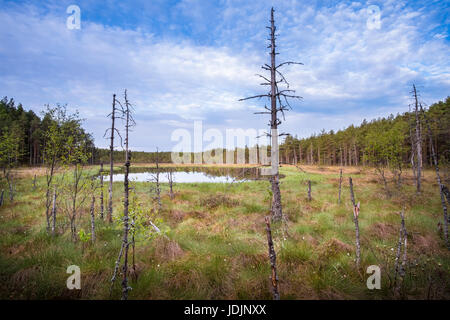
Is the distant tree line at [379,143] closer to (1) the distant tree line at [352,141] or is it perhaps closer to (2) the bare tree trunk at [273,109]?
(1) the distant tree line at [352,141]

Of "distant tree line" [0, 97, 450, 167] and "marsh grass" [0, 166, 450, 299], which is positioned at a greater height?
"distant tree line" [0, 97, 450, 167]

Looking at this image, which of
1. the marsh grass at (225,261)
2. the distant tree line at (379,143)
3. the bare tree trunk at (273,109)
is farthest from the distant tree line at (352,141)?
the marsh grass at (225,261)

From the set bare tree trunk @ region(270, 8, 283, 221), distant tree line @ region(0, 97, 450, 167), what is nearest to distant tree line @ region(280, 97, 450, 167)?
distant tree line @ region(0, 97, 450, 167)

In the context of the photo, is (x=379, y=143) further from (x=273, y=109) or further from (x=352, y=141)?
(x=352, y=141)

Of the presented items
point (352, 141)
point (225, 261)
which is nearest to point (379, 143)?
point (225, 261)

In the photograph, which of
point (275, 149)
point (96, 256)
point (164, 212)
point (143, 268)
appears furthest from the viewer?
point (164, 212)

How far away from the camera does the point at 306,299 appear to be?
4129 mm

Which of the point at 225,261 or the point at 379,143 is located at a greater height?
the point at 379,143

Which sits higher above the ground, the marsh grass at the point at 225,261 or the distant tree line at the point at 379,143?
the distant tree line at the point at 379,143

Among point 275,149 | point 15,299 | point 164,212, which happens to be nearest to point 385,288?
point 275,149

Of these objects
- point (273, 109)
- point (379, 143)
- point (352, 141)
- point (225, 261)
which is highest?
point (352, 141)

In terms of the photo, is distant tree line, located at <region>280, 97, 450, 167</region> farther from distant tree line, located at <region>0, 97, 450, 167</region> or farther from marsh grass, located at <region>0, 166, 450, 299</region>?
marsh grass, located at <region>0, 166, 450, 299</region>
